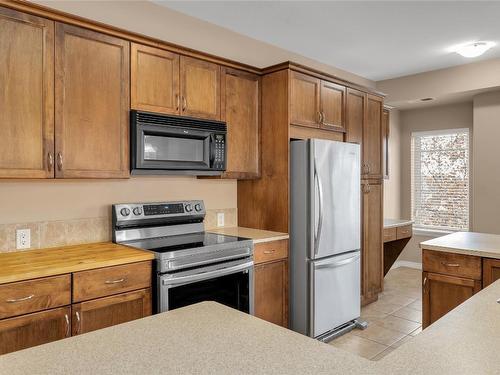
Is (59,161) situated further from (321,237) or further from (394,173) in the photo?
(394,173)

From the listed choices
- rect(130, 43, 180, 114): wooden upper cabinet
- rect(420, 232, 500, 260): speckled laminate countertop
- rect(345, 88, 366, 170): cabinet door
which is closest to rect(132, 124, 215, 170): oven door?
rect(130, 43, 180, 114): wooden upper cabinet

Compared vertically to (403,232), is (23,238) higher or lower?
higher

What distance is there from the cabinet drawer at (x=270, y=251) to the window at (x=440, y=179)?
355 cm

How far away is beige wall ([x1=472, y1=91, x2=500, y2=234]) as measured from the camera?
15.3ft

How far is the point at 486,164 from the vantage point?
15.6 feet

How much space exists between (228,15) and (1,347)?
279cm

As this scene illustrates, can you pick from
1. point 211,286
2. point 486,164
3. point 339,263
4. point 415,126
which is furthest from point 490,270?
point 415,126

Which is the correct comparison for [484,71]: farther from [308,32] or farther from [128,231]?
[128,231]

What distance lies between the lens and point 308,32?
3.61 m

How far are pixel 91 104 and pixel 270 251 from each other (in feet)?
5.37

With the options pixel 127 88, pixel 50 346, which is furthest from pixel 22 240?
pixel 50 346

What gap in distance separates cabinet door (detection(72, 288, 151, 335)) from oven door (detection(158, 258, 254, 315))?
102 mm

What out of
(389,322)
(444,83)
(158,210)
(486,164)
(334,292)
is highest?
(444,83)

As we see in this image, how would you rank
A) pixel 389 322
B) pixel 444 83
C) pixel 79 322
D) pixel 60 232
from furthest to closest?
pixel 444 83
pixel 389 322
pixel 60 232
pixel 79 322
